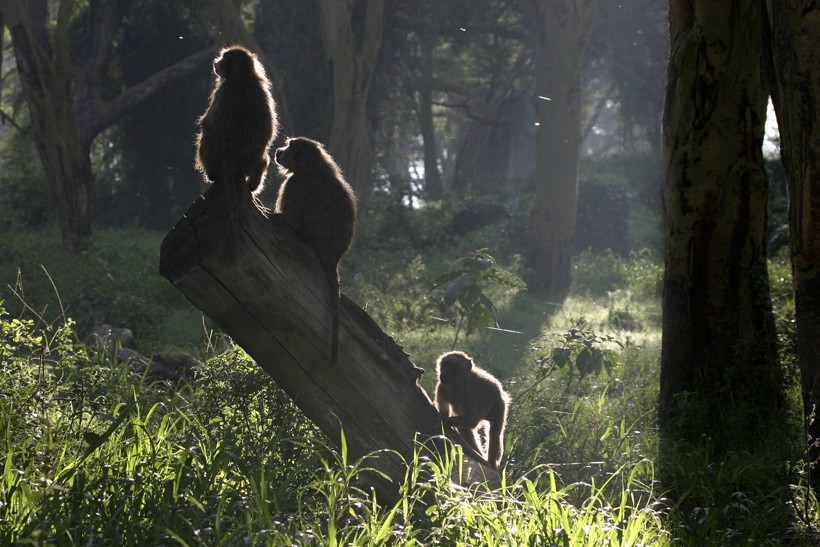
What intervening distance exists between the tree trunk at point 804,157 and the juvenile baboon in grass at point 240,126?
3.09m

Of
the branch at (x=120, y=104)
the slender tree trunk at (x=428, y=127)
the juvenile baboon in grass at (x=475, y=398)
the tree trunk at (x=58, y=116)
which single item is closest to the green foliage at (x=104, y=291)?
the tree trunk at (x=58, y=116)

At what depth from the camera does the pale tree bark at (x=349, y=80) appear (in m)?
16.8

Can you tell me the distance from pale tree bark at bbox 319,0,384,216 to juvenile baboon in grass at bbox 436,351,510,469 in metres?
10.5

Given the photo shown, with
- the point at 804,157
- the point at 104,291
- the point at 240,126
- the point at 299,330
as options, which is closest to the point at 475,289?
the point at 240,126

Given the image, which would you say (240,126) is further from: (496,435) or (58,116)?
(58,116)

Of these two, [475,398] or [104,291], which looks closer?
[475,398]

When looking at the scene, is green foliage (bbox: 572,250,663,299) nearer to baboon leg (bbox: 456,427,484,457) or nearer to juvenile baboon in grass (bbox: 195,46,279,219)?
baboon leg (bbox: 456,427,484,457)

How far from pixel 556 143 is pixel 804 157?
41.5 feet

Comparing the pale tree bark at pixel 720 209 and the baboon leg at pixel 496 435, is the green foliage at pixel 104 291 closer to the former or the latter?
the baboon leg at pixel 496 435

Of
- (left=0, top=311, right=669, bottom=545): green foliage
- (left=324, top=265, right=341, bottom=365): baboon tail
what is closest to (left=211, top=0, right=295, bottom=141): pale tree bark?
(left=0, top=311, right=669, bottom=545): green foliage

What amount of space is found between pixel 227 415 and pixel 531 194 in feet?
67.2

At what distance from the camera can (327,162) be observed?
6180 mm

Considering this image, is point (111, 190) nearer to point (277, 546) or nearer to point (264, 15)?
point (264, 15)

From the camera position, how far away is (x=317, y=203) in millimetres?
5789
